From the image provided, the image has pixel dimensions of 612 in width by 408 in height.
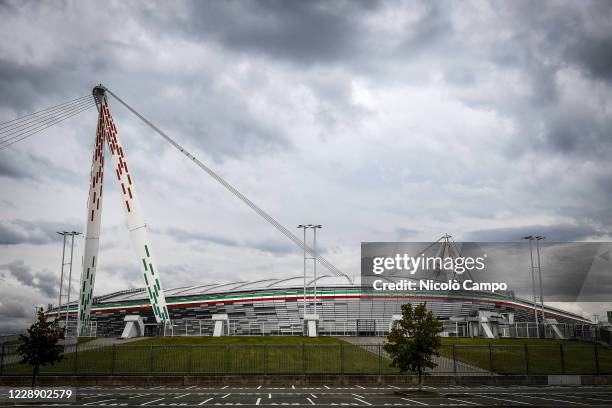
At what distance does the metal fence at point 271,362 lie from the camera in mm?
28203

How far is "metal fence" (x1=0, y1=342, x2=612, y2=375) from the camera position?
28203 millimetres

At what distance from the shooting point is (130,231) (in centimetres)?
4756

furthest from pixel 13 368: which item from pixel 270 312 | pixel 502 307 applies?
pixel 502 307

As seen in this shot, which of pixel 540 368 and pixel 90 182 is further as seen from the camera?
pixel 90 182

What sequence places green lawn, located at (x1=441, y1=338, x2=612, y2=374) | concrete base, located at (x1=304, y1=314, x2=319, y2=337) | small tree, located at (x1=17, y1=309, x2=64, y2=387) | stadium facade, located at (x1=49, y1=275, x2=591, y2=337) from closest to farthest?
1. small tree, located at (x1=17, y1=309, x2=64, y2=387)
2. green lawn, located at (x1=441, y1=338, x2=612, y2=374)
3. concrete base, located at (x1=304, y1=314, x2=319, y2=337)
4. stadium facade, located at (x1=49, y1=275, x2=591, y2=337)

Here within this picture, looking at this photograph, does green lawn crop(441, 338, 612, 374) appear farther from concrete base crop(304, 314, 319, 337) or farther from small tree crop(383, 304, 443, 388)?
concrete base crop(304, 314, 319, 337)

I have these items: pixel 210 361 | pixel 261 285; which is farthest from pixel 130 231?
pixel 261 285

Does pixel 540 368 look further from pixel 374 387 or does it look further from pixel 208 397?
pixel 208 397

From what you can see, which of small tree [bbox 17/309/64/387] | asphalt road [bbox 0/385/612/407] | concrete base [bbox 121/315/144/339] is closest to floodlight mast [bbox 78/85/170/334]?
concrete base [bbox 121/315/144/339]

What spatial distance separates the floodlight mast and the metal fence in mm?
14782

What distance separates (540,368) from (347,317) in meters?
46.3

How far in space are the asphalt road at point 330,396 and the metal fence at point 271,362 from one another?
2016 millimetres

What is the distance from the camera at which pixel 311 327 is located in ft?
165

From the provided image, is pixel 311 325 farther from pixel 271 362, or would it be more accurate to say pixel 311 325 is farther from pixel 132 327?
pixel 271 362
